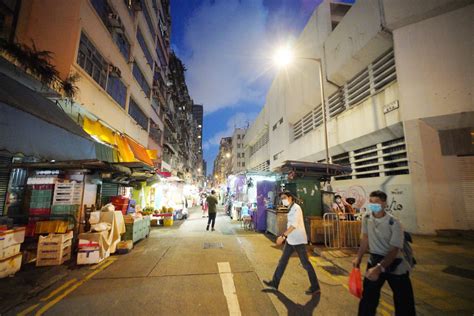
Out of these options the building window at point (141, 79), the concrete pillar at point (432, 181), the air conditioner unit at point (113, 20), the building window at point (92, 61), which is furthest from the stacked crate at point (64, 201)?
the concrete pillar at point (432, 181)

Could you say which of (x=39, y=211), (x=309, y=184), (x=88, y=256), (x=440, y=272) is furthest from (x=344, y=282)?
(x=39, y=211)

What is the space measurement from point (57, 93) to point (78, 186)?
3.69m

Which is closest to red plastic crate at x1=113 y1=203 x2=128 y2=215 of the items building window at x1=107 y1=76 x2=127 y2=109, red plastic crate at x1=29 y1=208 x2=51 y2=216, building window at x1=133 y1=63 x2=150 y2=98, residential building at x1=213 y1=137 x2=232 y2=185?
red plastic crate at x1=29 y1=208 x2=51 y2=216

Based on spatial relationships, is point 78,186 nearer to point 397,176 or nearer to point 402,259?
point 402,259

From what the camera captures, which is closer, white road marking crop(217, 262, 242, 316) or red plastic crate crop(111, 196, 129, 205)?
white road marking crop(217, 262, 242, 316)

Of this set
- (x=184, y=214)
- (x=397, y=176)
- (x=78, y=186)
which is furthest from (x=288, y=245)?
(x=184, y=214)

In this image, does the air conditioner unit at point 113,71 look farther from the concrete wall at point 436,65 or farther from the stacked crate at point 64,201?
the concrete wall at point 436,65

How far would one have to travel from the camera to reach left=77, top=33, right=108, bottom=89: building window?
389 inches

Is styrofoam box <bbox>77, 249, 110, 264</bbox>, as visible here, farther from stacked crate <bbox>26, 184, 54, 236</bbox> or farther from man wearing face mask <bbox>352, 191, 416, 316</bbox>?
man wearing face mask <bbox>352, 191, 416, 316</bbox>

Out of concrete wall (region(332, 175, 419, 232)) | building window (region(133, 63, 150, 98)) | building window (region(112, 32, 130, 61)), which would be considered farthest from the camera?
building window (region(133, 63, 150, 98))

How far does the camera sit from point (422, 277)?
498 cm

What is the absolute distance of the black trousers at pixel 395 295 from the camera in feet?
8.73

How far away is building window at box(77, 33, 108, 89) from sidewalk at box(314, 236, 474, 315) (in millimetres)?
13177

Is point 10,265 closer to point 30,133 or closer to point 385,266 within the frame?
point 30,133
